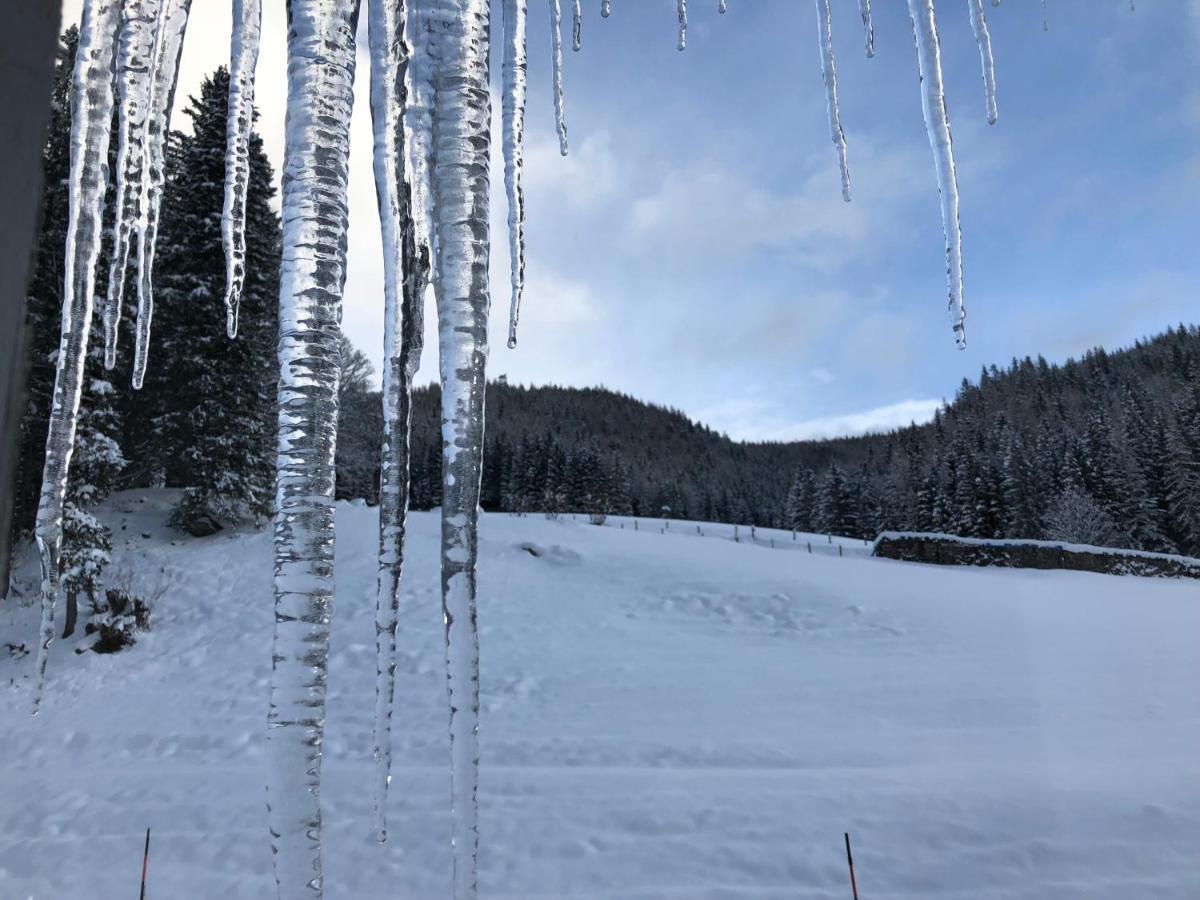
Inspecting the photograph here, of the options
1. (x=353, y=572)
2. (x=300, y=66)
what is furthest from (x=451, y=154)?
(x=353, y=572)

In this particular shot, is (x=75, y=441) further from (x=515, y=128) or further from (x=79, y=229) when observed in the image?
(x=515, y=128)

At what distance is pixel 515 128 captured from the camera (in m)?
1.82

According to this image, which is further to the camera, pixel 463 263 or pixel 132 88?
pixel 132 88

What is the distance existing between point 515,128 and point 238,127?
96 centimetres

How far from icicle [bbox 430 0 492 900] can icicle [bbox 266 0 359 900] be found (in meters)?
0.22

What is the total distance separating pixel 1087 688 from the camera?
28.5 ft

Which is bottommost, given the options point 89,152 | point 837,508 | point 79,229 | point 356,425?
point 837,508

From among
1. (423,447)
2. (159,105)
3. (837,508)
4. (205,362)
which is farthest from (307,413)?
(423,447)

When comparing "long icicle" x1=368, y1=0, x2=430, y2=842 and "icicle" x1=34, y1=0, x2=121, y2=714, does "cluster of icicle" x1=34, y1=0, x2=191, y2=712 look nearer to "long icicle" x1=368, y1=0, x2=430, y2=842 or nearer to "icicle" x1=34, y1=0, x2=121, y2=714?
"icicle" x1=34, y1=0, x2=121, y2=714

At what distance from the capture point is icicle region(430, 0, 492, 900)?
141cm

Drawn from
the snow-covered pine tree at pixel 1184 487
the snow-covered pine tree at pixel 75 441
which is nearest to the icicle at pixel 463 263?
the snow-covered pine tree at pixel 75 441

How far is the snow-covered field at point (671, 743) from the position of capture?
5.02 metres

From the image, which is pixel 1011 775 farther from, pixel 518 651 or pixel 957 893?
pixel 518 651

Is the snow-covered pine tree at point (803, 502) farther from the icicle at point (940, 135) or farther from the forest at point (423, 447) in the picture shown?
the icicle at point (940, 135)
